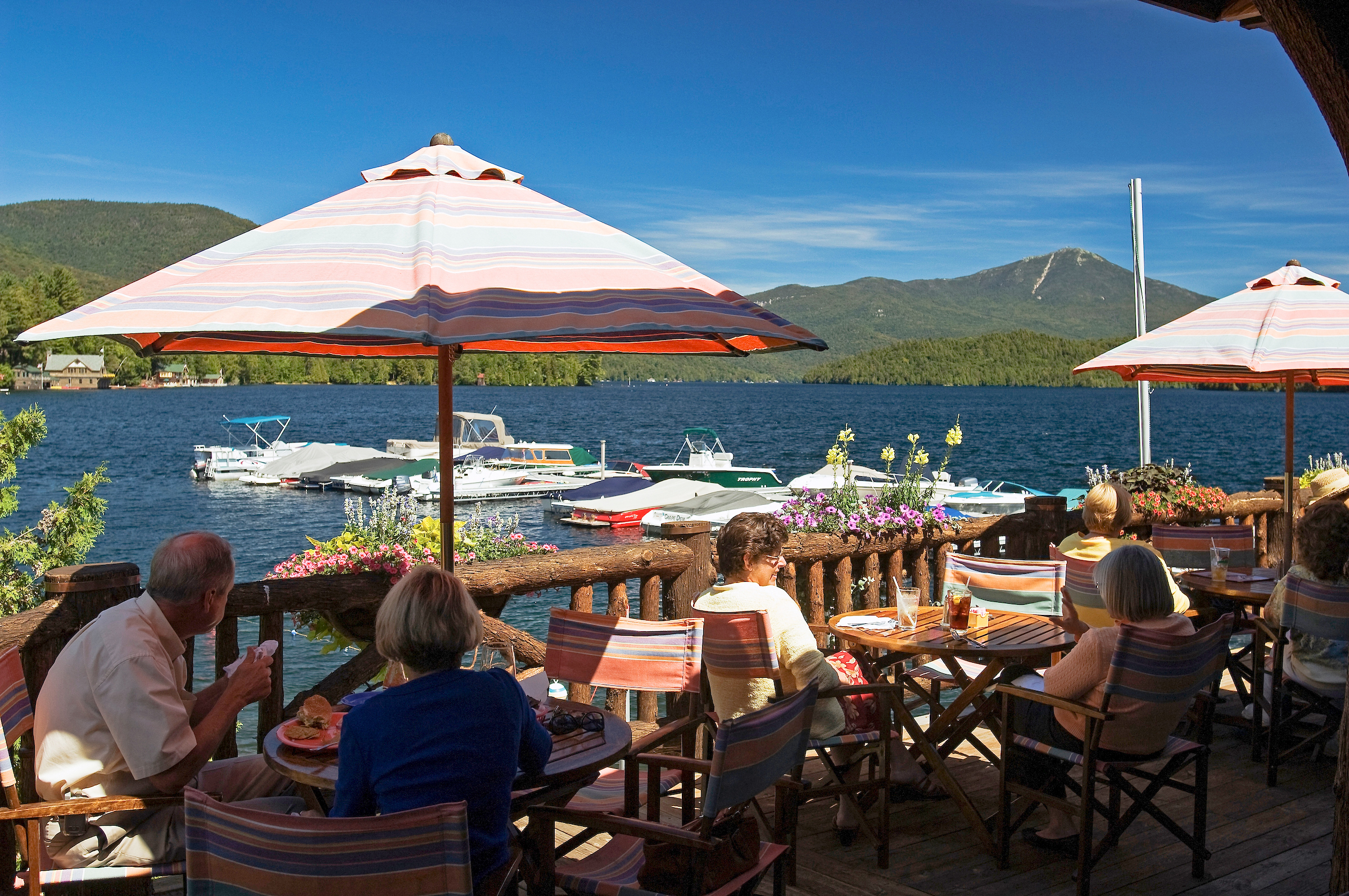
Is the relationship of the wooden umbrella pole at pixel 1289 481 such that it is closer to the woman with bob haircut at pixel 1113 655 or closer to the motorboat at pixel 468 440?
the woman with bob haircut at pixel 1113 655

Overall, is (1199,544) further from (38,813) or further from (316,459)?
(316,459)

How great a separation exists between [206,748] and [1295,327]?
5313 mm

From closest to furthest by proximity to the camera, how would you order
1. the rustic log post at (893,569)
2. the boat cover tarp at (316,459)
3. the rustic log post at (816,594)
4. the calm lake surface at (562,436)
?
1. the rustic log post at (816,594)
2. the rustic log post at (893,569)
3. the calm lake surface at (562,436)
4. the boat cover tarp at (316,459)

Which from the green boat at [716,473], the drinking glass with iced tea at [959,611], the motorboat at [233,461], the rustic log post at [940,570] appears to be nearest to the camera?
the drinking glass with iced tea at [959,611]

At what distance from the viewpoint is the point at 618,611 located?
4434mm

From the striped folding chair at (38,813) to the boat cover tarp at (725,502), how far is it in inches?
923

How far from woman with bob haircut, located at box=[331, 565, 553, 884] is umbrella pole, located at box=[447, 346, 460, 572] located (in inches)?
38.5

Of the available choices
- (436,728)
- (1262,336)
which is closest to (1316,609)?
→ (1262,336)

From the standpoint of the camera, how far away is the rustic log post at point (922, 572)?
5.37 metres

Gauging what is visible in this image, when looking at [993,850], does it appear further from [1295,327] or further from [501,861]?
[1295,327]

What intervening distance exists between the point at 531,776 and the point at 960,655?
6.08 ft

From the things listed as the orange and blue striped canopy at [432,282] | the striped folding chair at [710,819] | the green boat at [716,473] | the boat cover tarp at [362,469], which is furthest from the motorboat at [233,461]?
the striped folding chair at [710,819]

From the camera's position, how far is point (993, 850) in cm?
352

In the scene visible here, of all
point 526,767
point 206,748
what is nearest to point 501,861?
point 526,767
